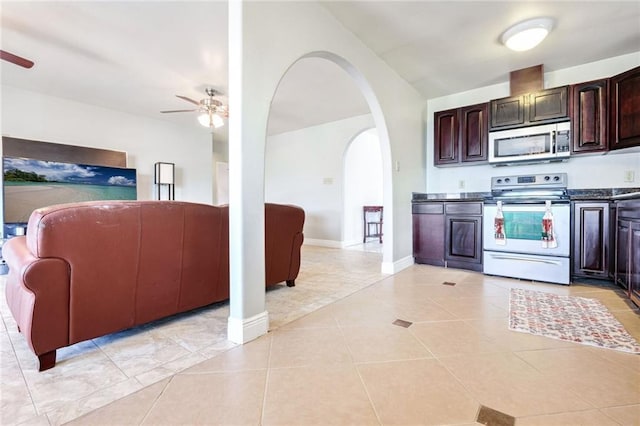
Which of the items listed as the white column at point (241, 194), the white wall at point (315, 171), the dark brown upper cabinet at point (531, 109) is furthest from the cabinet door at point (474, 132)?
the white column at point (241, 194)

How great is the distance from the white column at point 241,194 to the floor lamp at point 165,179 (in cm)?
443

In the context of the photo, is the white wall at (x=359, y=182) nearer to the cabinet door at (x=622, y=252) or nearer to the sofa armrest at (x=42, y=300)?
the cabinet door at (x=622, y=252)

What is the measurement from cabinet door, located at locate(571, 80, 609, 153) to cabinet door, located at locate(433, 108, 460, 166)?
1.17 meters

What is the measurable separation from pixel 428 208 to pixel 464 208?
1.45 ft

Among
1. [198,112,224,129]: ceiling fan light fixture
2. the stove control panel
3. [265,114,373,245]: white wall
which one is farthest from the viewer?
[265,114,373,245]: white wall

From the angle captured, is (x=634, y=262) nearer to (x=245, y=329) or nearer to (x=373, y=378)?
(x=373, y=378)

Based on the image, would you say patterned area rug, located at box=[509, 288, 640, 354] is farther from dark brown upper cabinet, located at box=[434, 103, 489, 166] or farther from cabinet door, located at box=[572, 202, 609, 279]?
dark brown upper cabinet, located at box=[434, 103, 489, 166]

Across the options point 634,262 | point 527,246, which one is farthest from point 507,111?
point 634,262

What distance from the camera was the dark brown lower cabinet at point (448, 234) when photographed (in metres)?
3.38

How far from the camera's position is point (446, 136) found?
12.7 feet

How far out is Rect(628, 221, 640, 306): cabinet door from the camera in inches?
81.8

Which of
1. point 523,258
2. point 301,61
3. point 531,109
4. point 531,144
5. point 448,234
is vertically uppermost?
point 301,61

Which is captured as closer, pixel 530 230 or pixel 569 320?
pixel 569 320

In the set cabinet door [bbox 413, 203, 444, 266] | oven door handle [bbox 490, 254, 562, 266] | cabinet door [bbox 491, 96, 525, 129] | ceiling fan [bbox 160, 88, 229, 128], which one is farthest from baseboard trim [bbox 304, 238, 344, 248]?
cabinet door [bbox 491, 96, 525, 129]
